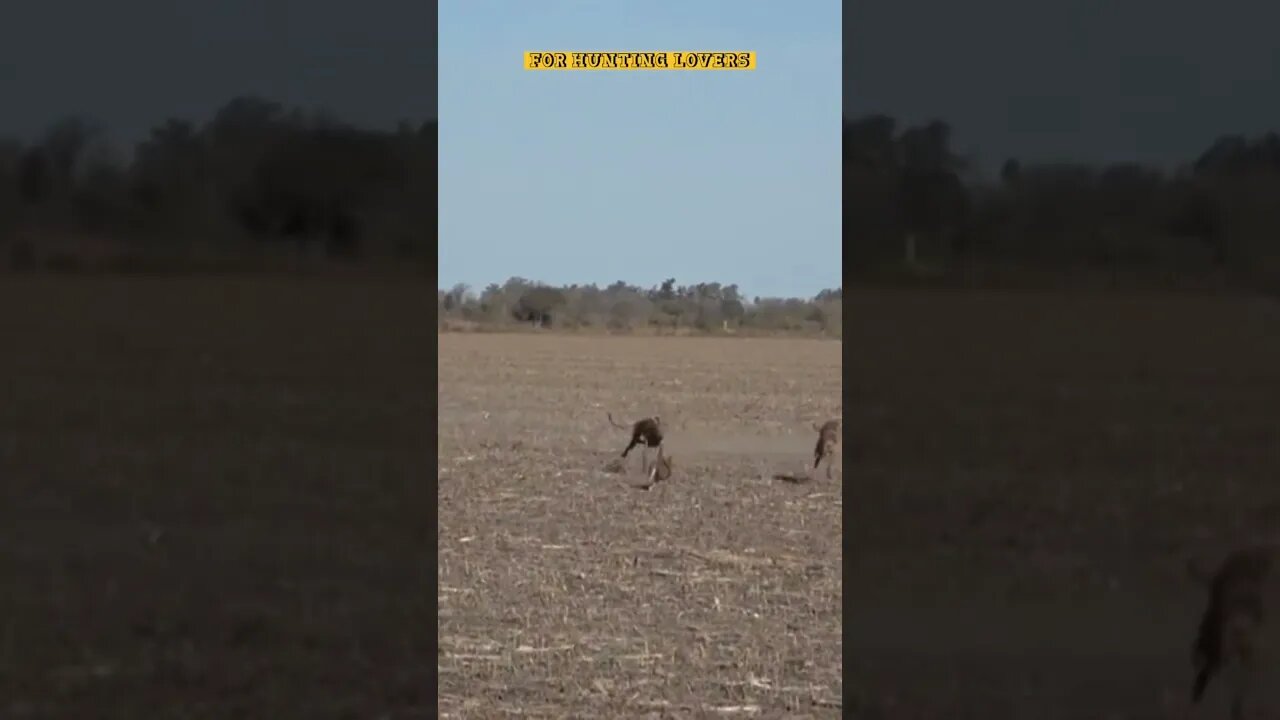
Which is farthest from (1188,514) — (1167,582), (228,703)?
(228,703)

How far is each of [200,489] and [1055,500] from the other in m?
2.29

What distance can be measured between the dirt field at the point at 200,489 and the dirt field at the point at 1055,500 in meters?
1.12

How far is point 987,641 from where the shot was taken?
10.4ft

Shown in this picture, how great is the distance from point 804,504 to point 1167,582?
4.12 meters

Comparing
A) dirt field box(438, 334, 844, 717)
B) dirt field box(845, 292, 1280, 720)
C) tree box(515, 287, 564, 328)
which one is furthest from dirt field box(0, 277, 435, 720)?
tree box(515, 287, 564, 328)

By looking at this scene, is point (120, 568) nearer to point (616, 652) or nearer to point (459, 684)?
point (459, 684)

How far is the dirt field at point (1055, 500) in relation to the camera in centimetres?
295

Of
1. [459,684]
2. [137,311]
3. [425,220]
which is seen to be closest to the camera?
[137,311]

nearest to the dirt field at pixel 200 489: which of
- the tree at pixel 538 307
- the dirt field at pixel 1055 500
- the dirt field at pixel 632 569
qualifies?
the dirt field at pixel 632 569

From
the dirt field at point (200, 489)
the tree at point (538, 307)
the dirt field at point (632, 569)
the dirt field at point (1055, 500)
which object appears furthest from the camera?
the tree at point (538, 307)

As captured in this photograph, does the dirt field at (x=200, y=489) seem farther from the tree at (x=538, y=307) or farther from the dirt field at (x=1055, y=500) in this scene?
the tree at (x=538, y=307)

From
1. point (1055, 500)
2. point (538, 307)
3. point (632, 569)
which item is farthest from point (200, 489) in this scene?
point (538, 307)

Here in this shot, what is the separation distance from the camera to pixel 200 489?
2443mm

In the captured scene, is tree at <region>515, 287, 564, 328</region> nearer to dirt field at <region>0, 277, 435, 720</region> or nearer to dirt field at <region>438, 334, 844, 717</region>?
dirt field at <region>438, 334, 844, 717</region>
